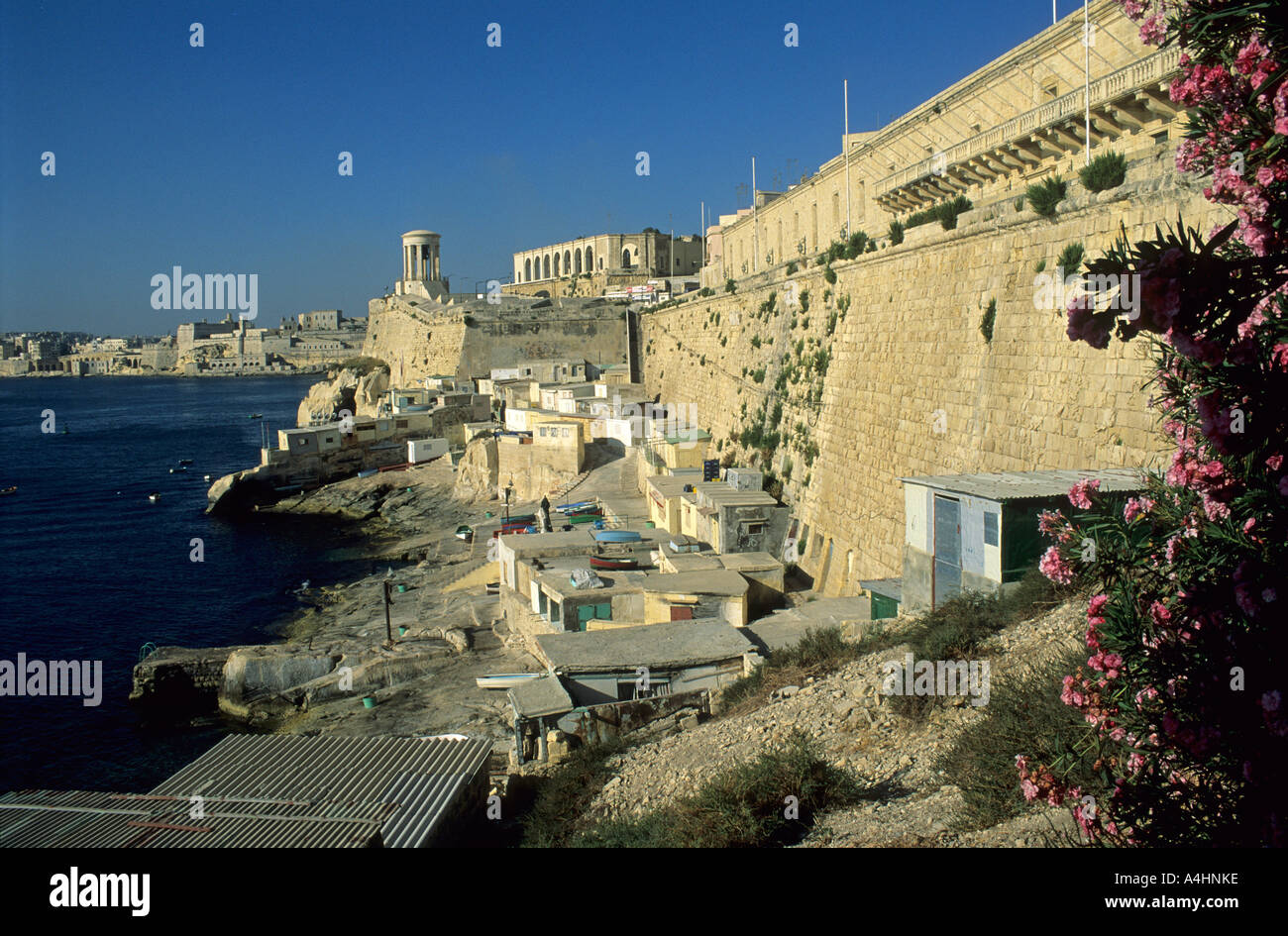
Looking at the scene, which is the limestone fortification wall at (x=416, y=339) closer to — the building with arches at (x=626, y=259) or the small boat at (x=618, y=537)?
the building with arches at (x=626, y=259)

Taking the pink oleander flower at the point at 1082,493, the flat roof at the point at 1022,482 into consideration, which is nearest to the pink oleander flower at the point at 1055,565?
the pink oleander flower at the point at 1082,493

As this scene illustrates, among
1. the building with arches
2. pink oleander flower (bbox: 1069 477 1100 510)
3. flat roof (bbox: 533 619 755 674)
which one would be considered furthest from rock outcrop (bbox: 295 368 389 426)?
pink oleander flower (bbox: 1069 477 1100 510)

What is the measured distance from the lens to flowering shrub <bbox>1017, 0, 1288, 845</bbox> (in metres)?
2.60

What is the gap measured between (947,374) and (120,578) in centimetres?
2067

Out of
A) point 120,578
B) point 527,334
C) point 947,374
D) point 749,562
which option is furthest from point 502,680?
point 527,334

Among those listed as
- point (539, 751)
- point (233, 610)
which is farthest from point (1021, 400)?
point (233, 610)

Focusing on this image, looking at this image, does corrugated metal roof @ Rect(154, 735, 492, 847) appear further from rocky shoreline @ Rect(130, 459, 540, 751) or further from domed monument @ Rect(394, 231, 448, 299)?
domed monument @ Rect(394, 231, 448, 299)

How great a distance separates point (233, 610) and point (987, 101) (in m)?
17.7

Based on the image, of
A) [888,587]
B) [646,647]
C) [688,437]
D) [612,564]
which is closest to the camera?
[888,587]

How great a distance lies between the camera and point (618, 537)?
1585 cm

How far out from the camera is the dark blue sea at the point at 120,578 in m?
13.5

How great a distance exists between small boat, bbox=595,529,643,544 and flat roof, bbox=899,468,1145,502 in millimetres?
7304

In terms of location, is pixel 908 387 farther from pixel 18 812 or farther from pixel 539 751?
pixel 18 812

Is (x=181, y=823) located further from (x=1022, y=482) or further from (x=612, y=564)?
(x=612, y=564)
